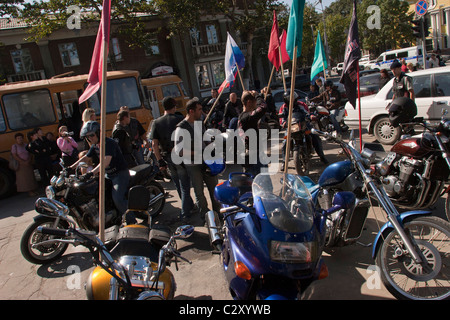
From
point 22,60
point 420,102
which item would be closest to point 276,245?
point 420,102

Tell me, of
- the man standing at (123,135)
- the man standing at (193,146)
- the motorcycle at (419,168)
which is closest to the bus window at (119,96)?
the man standing at (123,135)

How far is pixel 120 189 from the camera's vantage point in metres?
4.52

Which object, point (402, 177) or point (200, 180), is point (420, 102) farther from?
point (200, 180)

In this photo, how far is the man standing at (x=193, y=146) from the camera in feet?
15.0

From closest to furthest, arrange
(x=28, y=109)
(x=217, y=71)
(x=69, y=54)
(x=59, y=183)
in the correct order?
(x=59, y=183) → (x=28, y=109) → (x=69, y=54) → (x=217, y=71)

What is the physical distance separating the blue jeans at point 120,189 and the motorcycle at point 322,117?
14.3 ft

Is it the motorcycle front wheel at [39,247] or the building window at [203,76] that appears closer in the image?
the motorcycle front wheel at [39,247]

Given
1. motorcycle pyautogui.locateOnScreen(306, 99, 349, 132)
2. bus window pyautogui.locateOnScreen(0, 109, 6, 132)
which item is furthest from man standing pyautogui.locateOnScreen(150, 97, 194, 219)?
bus window pyautogui.locateOnScreen(0, 109, 6, 132)

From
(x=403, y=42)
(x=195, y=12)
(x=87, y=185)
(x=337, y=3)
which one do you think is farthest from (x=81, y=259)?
(x=337, y=3)

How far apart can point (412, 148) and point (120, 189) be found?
3.78 metres

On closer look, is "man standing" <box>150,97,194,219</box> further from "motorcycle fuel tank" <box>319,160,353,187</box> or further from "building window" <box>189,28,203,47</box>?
"building window" <box>189,28,203,47</box>

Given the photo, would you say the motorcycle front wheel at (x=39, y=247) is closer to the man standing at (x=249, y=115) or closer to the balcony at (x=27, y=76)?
the man standing at (x=249, y=115)
